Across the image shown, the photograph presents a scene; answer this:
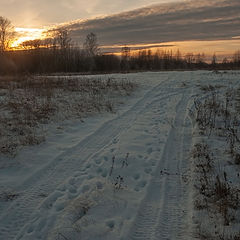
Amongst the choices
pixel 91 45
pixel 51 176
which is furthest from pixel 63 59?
pixel 51 176

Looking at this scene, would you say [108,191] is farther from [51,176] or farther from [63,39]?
[63,39]

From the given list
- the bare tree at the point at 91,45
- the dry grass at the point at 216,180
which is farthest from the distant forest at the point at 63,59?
the dry grass at the point at 216,180

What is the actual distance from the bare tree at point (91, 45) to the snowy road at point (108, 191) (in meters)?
80.4

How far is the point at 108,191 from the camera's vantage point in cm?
438

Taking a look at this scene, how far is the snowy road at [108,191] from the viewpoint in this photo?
339cm

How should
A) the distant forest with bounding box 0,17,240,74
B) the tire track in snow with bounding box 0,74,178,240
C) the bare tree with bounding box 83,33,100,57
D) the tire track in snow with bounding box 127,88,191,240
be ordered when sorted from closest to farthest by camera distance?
the tire track in snow with bounding box 127,88,191,240 < the tire track in snow with bounding box 0,74,178,240 < the distant forest with bounding box 0,17,240,74 < the bare tree with bounding box 83,33,100,57

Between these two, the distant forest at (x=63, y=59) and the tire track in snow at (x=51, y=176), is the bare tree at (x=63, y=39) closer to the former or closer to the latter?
the distant forest at (x=63, y=59)

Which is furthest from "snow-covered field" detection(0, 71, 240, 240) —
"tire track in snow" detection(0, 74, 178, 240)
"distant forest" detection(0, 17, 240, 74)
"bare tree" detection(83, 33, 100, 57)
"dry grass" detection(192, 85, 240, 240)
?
"bare tree" detection(83, 33, 100, 57)

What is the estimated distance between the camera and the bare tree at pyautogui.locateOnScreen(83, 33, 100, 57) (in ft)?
274

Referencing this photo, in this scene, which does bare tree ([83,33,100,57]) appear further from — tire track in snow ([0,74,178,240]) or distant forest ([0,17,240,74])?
tire track in snow ([0,74,178,240])

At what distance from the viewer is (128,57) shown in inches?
4151

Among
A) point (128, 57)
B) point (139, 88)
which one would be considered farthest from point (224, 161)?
point (128, 57)

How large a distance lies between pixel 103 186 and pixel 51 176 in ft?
3.71

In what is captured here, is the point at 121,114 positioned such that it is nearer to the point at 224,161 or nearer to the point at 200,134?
the point at 200,134
